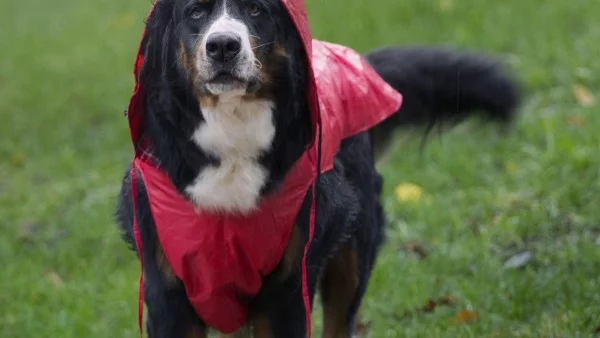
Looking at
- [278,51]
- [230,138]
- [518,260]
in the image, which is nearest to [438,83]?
[518,260]

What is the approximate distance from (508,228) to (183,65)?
9.48 ft

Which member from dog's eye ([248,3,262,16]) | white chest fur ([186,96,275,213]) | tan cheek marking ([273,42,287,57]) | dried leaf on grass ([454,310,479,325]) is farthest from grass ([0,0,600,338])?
dog's eye ([248,3,262,16])

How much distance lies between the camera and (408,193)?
23.7 feet

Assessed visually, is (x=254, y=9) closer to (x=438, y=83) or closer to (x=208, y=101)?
(x=208, y=101)

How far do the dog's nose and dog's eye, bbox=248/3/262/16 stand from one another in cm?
23

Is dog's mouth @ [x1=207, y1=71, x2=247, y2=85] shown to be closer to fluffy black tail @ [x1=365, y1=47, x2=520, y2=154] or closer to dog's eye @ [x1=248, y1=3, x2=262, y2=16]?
dog's eye @ [x1=248, y1=3, x2=262, y2=16]

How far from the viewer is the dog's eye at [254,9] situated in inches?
154

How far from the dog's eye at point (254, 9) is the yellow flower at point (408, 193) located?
11.0ft

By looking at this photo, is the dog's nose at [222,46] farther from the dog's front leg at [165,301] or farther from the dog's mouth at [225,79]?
the dog's front leg at [165,301]

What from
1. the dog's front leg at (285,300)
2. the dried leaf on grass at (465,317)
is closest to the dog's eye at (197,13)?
the dog's front leg at (285,300)

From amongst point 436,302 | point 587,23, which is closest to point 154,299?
point 436,302

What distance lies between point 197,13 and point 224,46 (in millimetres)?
257

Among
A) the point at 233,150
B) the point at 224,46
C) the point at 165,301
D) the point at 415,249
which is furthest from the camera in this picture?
the point at 415,249

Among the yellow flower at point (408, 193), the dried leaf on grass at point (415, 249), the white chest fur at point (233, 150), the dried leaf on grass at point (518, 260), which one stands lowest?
the yellow flower at point (408, 193)
